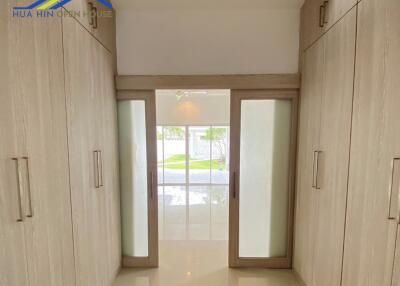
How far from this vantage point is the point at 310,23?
204cm

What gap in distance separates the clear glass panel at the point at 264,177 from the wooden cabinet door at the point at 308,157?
0.18 metres

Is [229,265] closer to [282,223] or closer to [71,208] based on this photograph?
[282,223]

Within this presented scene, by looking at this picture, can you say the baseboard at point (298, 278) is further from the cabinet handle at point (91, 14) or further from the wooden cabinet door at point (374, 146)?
the cabinet handle at point (91, 14)

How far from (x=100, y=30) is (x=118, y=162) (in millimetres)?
1352

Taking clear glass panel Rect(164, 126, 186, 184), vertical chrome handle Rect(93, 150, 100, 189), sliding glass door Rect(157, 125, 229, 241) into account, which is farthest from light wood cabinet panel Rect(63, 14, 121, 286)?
clear glass panel Rect(164, 126, 186, 184)

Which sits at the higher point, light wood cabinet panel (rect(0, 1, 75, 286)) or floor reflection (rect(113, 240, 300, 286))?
light wood cabinet panel (rect(0, 1, 75, 286))

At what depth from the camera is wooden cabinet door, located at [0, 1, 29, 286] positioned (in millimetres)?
954

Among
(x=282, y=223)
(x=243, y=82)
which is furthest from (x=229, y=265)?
(x=243, y=82)

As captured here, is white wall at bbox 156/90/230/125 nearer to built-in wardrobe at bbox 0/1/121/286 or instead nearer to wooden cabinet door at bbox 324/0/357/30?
built-in wardrobe at bbox 0/1/121/286

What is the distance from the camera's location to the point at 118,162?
243 cm

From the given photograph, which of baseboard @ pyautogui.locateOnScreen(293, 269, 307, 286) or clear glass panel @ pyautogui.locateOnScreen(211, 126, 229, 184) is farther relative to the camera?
clear glass panel @ pyautogui.locateOnScreen(211, 126, 229, 184)

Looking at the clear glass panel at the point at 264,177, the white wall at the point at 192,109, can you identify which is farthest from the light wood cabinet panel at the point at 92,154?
the white wall at the point at 192,109

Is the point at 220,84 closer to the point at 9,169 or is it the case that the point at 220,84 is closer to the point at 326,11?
the point at 326,11

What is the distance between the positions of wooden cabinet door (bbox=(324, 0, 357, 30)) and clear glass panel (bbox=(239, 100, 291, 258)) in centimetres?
87
